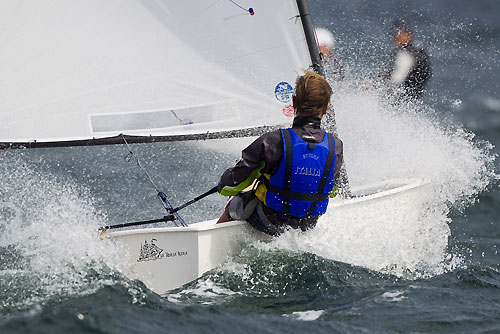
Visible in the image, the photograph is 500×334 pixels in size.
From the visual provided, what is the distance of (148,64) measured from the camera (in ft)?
12.6

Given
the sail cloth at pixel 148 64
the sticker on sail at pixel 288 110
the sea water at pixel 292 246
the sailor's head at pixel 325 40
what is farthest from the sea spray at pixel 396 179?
the sailor's head at pixel 325 40

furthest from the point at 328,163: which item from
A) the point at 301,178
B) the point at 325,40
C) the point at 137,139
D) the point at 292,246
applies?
the point at 325,40

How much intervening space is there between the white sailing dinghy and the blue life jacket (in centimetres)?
40

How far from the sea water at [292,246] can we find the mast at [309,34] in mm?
665

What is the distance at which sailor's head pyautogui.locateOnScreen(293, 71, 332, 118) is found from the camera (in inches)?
119

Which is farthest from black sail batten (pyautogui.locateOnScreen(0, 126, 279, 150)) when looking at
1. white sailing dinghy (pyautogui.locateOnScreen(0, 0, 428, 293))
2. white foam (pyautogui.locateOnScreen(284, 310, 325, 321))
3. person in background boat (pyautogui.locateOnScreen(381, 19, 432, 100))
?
person in background boat (pyautogui.locateOnScreen(381, 19, 432, 100))

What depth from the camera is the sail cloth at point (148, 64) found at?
3.68m

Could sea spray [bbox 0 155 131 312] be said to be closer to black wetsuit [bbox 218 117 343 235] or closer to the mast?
black wetsuit [bbox 218 117 343 235]

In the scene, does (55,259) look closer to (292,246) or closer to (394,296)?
(292,246)

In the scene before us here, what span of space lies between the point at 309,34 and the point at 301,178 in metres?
0.99

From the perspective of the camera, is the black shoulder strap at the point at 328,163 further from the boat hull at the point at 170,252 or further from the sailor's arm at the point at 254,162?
the boat hull at the point at 170,252

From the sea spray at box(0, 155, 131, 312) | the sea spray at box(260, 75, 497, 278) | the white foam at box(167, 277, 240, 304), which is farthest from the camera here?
the sea spray at box(260, 75, 497, 278)

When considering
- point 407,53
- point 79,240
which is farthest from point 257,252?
point 407,53

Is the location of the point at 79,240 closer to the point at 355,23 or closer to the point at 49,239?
the point at 49,239
